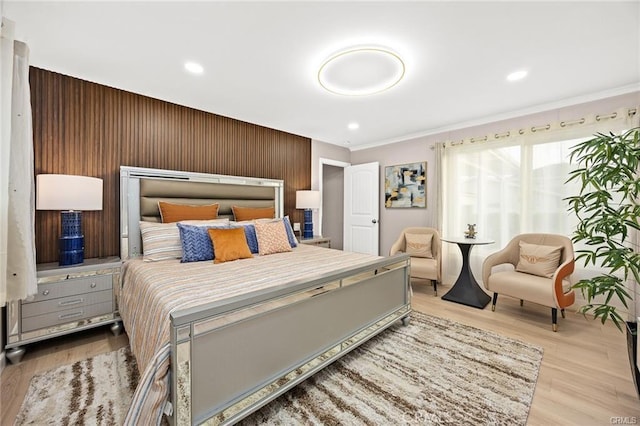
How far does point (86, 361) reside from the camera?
2053mm

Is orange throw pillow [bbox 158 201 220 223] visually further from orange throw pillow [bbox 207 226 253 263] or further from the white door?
the white door

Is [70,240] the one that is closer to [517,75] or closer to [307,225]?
[307,225]

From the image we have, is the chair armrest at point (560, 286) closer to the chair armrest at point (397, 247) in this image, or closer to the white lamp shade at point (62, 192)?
the chair armrest at point (397, 247)

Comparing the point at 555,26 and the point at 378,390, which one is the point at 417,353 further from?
the point at 555,26

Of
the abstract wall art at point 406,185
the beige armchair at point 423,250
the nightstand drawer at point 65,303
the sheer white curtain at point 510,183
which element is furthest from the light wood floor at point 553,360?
the abstract wall art at point 406,185

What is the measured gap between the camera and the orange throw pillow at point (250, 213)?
11.6ft

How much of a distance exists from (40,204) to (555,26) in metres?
4.15

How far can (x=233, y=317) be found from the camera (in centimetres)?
134

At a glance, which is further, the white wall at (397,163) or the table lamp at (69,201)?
the white wall at (397,163)

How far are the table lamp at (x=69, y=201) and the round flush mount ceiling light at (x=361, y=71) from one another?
7.56 feet

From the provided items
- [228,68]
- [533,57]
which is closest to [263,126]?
[228,68]

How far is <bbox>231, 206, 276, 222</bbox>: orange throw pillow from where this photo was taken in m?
3.54

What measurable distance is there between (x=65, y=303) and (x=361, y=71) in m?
3.23

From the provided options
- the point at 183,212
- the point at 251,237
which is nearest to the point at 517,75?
→ the point at 251,237
